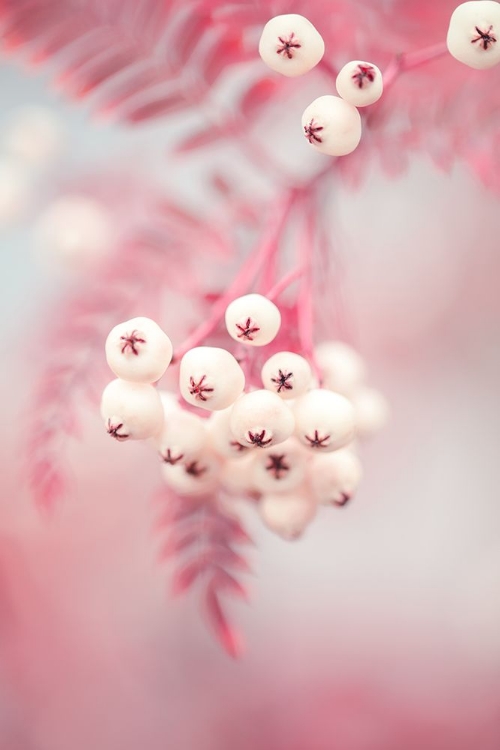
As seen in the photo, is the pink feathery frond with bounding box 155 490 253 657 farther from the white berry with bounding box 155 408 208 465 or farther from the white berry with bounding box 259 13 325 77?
the white berry with bounding box 259 13 325 77

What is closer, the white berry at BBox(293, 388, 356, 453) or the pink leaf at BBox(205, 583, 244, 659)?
the white berry at BBox(293, 388, 356, 453)

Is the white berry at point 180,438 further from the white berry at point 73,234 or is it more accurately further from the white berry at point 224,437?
the white berry at point 73,234

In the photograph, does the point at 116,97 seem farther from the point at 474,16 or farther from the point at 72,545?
the point at 72,545

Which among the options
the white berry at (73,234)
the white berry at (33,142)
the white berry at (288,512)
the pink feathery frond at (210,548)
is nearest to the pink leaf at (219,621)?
the pink feathery frond at (210,548)

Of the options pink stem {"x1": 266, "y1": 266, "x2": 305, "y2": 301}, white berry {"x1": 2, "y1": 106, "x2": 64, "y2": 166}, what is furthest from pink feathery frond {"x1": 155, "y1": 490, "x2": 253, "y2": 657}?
white berry {"x1": 2, "y1": 106, "x2": 64, "y2": 166}

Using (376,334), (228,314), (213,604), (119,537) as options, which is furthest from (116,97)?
(119,537)

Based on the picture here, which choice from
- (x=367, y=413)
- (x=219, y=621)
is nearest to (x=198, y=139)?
(x=367, y=413)
